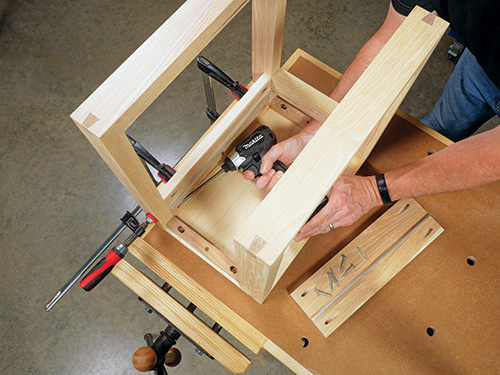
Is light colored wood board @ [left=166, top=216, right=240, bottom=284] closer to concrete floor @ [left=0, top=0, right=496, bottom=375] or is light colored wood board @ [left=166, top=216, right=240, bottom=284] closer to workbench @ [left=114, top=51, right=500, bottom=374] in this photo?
workbench @ [left=114, top=51, right=500, bottom=374]

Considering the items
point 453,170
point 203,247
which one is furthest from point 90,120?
point 453,170

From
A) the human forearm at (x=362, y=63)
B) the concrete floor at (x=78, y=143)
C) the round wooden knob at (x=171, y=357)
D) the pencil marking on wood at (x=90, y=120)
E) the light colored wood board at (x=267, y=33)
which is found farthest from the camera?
the concrete floor at (x=78, y=143)

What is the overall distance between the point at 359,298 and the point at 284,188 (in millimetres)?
463

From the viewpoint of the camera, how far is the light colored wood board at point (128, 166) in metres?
0.56

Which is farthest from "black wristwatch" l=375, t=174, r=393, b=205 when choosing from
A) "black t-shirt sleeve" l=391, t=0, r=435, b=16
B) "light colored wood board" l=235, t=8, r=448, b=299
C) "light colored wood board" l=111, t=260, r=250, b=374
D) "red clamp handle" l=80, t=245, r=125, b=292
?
"red clamp handle" l=80, t=245, r=125, b=292

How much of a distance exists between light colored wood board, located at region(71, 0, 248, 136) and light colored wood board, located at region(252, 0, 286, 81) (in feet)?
0.55

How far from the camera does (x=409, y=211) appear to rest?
95cm

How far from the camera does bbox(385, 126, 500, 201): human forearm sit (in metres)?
0.83

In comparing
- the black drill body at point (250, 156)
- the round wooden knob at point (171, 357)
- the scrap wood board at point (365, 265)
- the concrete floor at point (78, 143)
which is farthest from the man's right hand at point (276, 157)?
the concrete floor at point (78, 143)

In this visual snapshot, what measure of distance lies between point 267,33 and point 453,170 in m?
0.55

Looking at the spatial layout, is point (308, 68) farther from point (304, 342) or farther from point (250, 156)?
point (304, 342)

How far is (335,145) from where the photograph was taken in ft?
1.99

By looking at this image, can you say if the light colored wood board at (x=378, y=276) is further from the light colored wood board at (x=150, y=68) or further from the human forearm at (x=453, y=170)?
the light colored wood board at (x=150, y=68)

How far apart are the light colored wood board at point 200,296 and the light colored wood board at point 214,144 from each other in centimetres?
13
